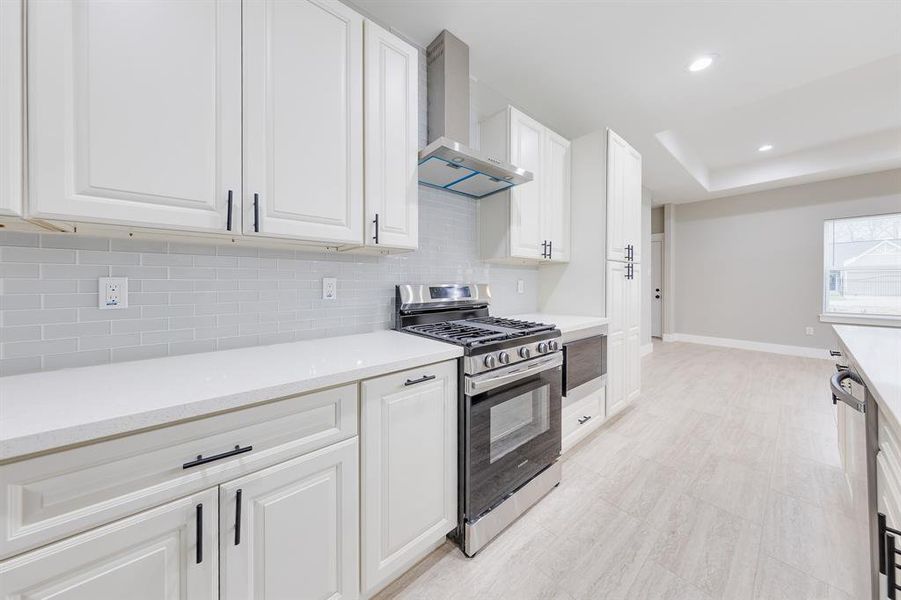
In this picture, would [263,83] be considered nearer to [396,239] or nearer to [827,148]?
[396,239]

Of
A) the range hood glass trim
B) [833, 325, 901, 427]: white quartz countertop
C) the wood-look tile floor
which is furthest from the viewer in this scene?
the range hood glass trim

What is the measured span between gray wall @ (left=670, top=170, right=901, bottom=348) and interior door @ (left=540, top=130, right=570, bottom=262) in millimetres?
5062

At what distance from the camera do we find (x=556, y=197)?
8.95ft

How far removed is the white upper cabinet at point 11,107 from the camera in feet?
2.78

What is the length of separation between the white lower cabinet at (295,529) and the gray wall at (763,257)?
7.21 m

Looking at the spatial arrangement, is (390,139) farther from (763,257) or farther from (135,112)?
(763,257)

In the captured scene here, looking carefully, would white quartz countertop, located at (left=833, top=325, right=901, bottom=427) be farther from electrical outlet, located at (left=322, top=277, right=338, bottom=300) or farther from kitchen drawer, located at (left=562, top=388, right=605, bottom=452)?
electrical outlet, located at (left=322, top=277, right=338, bottom=300)

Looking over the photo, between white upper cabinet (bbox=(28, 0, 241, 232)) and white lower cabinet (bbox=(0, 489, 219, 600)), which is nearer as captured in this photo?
white lower cabinet (bbox=(0, 489, 219, 600))

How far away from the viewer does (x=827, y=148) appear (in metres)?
4.62

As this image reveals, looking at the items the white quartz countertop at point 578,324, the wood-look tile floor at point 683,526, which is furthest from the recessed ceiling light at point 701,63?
the wood-look tile floor at point 683,526

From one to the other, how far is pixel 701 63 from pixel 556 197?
4.48 feet

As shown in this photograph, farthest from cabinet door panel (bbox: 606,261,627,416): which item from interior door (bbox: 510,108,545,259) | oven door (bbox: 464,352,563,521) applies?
oven door (bbox: 464,352,563,521)

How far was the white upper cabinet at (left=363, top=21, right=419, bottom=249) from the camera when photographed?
1569 millimetres

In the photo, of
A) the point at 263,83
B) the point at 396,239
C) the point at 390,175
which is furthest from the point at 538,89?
the point at 263,83
